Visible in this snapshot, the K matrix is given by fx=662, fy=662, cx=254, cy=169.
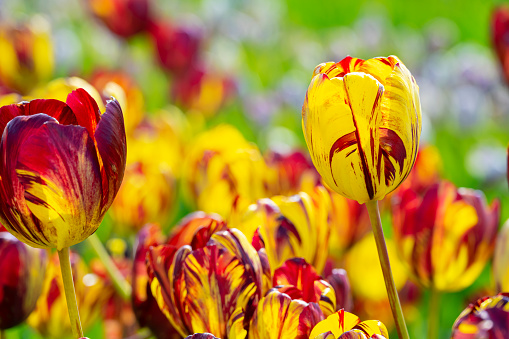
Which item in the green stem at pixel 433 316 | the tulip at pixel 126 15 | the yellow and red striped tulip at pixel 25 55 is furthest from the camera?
the tulip at pixel 126 15

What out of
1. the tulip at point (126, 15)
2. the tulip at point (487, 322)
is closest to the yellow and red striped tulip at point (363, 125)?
the tulip at point (487, 322)

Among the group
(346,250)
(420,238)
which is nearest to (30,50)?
(346,250)

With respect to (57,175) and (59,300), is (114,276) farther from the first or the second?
(57,175)

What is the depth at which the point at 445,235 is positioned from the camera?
581mm

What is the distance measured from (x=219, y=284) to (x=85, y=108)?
14cm

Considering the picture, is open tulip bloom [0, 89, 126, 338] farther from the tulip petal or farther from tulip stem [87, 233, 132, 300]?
tulip stem [87, 233, 132, 300]

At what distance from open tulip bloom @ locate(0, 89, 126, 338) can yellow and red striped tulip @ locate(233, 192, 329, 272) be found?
0.13 metres

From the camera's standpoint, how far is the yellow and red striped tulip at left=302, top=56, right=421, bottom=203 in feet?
1.33

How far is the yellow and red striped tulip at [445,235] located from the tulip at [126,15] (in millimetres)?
1247

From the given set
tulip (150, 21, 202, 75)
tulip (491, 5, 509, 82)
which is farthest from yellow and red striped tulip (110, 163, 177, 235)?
tulip (150, 21, 202, 75)

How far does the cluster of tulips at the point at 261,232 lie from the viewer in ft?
1.31

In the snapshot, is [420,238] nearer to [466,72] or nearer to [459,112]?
[459,112]

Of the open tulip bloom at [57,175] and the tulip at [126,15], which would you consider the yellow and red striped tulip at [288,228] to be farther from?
the tulip at [126,15]

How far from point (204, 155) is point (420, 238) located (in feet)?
1.10
